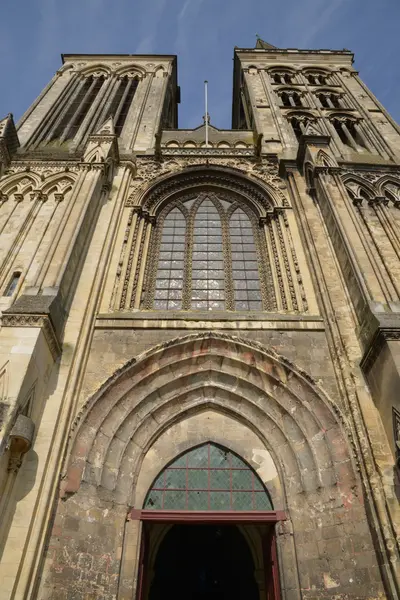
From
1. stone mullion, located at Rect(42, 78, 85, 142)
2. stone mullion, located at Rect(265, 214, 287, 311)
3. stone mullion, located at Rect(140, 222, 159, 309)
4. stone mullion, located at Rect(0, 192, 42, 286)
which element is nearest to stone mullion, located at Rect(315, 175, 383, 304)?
stone mullion, located at Rect(265, 214, 287, 311)

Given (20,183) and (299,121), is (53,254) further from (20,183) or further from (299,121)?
(299,121)

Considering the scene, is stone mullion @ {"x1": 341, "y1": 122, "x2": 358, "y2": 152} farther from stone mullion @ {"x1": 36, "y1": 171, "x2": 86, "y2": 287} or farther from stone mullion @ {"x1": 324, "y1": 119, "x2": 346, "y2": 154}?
stone mullion @ {"x1": 36, "y1": 171, "x2": 86, "y2": 287}

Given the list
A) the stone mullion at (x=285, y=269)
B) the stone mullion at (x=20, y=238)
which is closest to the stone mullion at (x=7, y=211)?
the stone mullion at (x=20, y=238)

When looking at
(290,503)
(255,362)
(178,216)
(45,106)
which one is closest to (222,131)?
(178,216)

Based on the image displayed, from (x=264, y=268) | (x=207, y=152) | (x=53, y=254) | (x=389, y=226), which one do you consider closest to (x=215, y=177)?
(x=207, y=152)

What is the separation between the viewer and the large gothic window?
34.8 ft

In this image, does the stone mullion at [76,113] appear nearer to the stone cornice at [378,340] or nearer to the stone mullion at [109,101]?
the stone mullion at [109,101]

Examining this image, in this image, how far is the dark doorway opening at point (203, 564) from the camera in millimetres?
12656

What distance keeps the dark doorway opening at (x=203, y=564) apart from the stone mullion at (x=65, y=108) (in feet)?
47.0

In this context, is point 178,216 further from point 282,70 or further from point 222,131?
point 282,70

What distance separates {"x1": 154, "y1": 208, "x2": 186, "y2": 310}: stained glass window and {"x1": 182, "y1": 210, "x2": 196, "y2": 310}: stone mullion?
95 millimetres

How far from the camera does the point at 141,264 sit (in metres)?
11.1

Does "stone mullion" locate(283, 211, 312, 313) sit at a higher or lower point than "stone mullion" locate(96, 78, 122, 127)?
lower

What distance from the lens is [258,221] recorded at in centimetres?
1283
